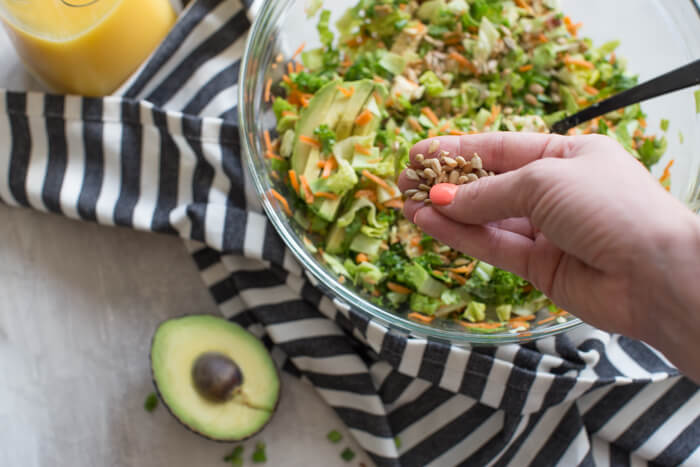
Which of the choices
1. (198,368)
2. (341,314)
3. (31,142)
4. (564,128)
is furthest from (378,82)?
(31,142)

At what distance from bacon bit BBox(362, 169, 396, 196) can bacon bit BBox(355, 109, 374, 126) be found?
0.43 feet

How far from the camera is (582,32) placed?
1725mm

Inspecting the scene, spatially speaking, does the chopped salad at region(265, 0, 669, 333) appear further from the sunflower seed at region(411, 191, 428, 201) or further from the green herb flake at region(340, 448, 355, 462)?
the green herb flake at region(340, 448, 355, 462)

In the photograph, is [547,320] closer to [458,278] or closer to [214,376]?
[458,278]

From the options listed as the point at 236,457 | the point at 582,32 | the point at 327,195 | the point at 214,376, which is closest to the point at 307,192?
the point at 327,195

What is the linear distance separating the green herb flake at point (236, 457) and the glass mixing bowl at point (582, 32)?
556 millimetres

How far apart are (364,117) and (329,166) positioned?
16 cm

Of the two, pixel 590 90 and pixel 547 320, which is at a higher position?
pixel 590 90

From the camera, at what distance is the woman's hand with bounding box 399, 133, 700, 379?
0.81 m

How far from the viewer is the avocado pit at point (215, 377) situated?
58.7 inches

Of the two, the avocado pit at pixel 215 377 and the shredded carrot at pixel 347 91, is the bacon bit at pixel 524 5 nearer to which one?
the shredded carrot at pixel 347 91

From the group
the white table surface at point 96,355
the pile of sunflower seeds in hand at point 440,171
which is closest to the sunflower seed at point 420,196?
the pile of sunflower seeds in hand at point 440,171

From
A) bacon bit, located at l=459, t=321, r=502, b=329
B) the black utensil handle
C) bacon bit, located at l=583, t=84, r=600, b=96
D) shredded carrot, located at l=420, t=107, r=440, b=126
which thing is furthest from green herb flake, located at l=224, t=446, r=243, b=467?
bacon bit, located at l=583, t=84, r=600, b=96

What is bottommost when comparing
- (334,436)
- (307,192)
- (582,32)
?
(334,436)
